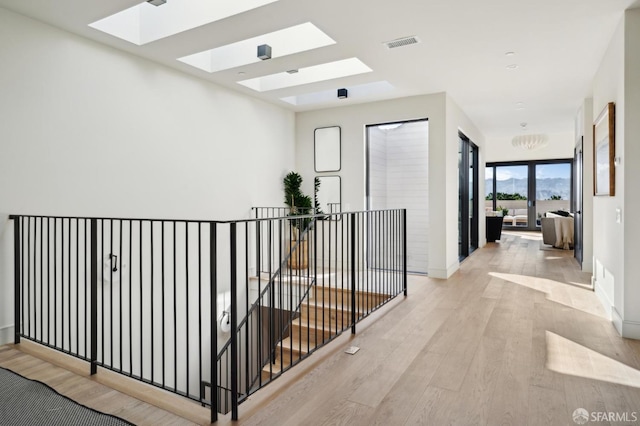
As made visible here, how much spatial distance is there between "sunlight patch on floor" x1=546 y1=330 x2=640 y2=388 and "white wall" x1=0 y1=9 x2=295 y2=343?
3833mm

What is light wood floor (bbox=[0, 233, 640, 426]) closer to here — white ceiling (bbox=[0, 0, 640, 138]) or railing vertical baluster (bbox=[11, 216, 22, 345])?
railing vertical baluster (bbox=[11, 216, 22, 345])

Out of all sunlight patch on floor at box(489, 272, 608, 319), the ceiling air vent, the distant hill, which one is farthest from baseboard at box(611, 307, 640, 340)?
the distant hill

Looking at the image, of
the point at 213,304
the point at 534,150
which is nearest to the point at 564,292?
the point at 213,304

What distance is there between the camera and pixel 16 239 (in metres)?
3.04

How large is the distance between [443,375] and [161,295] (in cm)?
293

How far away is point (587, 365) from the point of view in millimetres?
2666

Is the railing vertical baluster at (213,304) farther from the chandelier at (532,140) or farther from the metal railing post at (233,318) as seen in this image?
the chandelier at (532,140)

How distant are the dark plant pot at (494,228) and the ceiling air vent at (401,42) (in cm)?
776

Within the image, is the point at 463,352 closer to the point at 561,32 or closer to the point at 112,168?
the point at 561,32

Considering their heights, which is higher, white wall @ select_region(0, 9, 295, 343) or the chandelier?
the chandelier

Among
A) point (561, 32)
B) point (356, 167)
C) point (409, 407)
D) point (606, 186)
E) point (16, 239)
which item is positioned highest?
point (561, 32)

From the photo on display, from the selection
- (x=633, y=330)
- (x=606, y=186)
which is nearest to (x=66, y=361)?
(x=633, y=330)

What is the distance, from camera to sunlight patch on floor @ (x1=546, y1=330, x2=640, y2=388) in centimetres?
248

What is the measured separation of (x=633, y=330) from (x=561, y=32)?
8.54 ft
